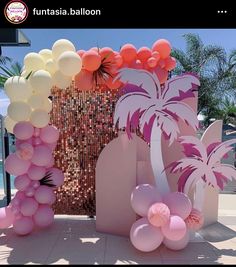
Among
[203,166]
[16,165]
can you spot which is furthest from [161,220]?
[16,165]

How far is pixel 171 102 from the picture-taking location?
4.23m

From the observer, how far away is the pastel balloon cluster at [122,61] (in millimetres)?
4770

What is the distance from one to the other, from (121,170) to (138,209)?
69cm

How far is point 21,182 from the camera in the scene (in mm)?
4496

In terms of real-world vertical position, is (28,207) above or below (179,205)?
below

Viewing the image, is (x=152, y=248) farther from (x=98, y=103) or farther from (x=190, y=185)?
(x=98, y=103)

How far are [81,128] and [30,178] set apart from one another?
4.37 ft

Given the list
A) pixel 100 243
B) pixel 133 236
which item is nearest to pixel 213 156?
pixel 133 236

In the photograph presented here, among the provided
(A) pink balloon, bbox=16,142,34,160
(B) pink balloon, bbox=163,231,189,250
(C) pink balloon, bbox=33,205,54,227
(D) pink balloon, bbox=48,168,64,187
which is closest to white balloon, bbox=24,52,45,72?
(A) pink balloon, bbox=16,142,34,160

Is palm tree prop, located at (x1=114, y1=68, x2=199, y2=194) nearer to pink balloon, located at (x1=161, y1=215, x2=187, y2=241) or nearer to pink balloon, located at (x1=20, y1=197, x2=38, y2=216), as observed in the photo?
pink balloon, located at (x1=161, y1=215, x2=187, y2=241)

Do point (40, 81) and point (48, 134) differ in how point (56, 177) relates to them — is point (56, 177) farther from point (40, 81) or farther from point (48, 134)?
point (40, 81)

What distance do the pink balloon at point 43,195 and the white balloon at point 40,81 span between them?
1461mm
